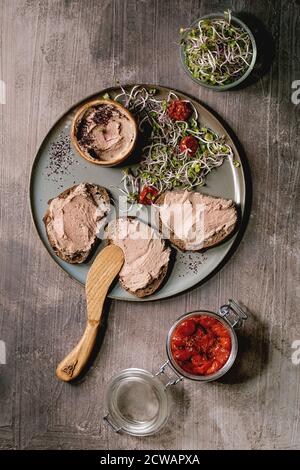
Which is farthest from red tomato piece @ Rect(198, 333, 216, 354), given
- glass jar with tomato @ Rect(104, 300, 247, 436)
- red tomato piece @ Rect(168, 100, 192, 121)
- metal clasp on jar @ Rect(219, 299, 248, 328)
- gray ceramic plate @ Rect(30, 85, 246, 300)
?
red tomato piece @ Rect(168, 100, 192, 121)

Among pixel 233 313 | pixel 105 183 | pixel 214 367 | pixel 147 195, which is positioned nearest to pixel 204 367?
pixel 214 367

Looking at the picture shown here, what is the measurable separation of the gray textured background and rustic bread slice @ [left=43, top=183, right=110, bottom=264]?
0.41 ft

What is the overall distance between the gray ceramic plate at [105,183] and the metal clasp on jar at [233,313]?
0.18 m

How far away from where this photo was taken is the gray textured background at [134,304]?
2580 mm

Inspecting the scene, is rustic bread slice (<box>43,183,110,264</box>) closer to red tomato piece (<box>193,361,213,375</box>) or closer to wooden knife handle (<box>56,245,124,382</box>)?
wooden knife handle (<box>56,245,124,382</box>)

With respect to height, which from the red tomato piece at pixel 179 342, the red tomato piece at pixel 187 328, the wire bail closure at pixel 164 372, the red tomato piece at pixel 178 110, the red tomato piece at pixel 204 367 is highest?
the red tomato piece at pixel 178 110

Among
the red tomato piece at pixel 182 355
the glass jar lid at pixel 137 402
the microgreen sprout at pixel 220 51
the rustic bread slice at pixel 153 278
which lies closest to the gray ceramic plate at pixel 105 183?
the rustic bread slice at pixel 153 278

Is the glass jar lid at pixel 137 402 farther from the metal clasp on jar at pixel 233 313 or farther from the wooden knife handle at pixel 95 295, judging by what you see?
the metal clasp on jar at pixel 233 313

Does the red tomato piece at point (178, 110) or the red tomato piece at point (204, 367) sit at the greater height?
the red tomato piece at point (178, 110)

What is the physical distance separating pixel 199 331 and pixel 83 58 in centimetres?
144

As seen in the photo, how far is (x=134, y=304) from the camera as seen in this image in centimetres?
261

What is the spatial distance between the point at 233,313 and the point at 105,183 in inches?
34.6

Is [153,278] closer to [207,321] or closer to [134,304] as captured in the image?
[134,304]

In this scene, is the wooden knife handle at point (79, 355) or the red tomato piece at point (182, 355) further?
the wooden knife handle at point (79, 355)
